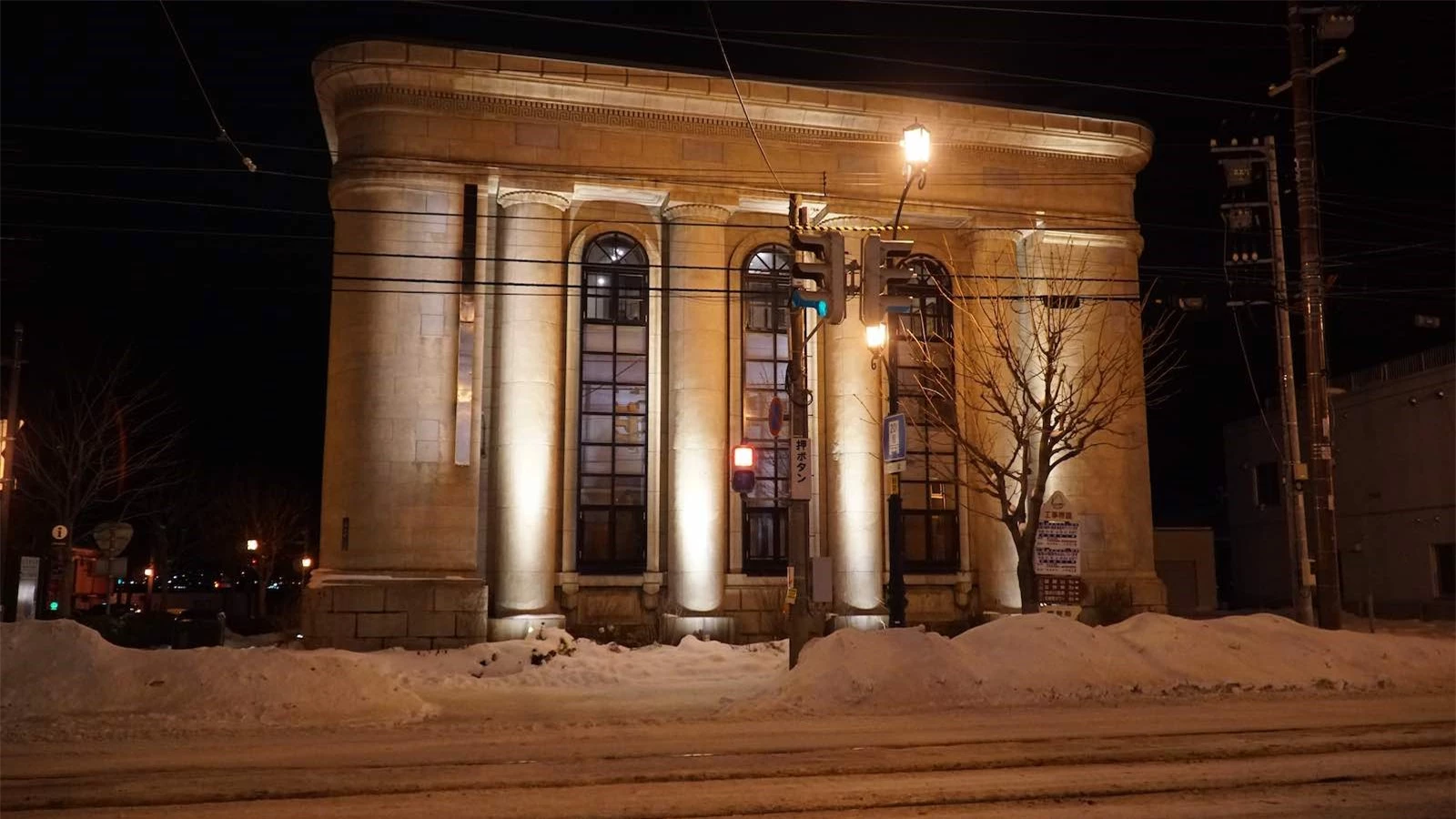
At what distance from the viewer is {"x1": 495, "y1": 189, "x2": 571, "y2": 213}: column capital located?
27.0m

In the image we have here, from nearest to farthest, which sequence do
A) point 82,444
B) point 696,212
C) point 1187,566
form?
point 696,212, point 82,444, point 1187,566

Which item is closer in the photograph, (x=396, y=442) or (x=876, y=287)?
(x=876, y=287)

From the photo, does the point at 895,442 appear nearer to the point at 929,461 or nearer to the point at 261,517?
the point at 929,461

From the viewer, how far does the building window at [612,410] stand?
2767 cm

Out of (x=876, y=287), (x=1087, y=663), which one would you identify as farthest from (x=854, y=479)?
(x=876, y=287)

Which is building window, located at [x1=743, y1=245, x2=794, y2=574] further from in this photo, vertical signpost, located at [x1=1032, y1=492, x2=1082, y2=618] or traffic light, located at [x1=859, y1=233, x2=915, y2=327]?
traffic light, located at [x1=859, y1=233, x2=915, y2=327]

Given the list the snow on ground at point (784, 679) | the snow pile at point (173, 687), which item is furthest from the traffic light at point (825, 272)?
the snow pile at point (173, 687)

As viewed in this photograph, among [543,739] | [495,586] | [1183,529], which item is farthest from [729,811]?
[1183,529]

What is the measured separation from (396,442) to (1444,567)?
3546cm

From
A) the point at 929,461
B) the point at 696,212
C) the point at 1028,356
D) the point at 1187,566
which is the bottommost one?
the point at 1187,566

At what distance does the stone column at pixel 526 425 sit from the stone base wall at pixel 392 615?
42.2 inches

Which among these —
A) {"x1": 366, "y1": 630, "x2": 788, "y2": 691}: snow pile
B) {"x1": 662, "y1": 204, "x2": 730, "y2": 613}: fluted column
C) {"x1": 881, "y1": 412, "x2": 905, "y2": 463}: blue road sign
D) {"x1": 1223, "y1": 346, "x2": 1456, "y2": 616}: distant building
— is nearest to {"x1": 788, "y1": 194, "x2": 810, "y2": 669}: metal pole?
{"x1": 366, "y1": 630, "x2": 788, "y2": 691}: snow pile

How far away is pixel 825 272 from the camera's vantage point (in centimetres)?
1688

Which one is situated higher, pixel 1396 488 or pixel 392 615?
pixel 1396 488
